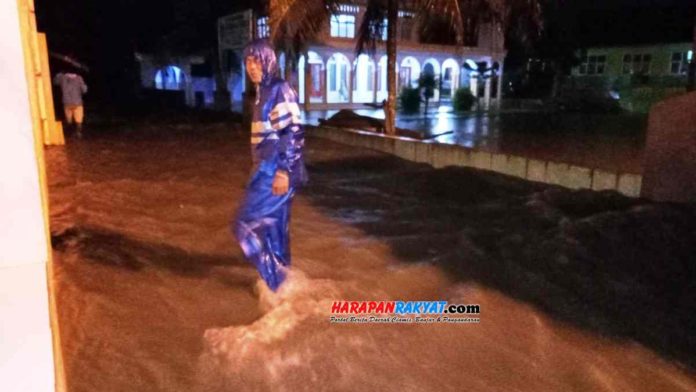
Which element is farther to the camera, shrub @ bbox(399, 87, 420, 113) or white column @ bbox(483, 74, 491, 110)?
white column @ bbox(483, 74, 491, 110)

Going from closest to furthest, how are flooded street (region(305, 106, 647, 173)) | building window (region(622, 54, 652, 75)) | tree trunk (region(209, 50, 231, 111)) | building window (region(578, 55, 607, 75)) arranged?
flooded street (region(305, 106, 647, 173)) → tree trunk (region(209, 50, 231, 111)) → building window (region(622, 54, 652, 75)) → building window (region(578, 55, 607, 75))

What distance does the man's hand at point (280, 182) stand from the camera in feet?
12.1

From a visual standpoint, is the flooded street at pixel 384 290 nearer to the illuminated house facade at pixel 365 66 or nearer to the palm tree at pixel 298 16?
the palm tree at pixel 298 16

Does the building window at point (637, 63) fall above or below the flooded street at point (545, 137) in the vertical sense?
above

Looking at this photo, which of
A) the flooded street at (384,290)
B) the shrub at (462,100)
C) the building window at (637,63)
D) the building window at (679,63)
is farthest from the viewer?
the building window at (637,63)

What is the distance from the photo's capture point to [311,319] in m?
4.00

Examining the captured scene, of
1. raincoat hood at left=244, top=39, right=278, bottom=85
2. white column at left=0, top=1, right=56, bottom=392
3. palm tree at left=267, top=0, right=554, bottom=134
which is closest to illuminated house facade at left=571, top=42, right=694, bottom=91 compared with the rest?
palm tree at left=267, top=0, right=554, bottom=134

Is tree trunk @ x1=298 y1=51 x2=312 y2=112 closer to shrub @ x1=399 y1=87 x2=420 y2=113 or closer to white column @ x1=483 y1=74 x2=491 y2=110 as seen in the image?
shrub @ x1=399 y1=87 x2=420 y2=113

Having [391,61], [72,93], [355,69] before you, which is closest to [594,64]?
[355,69]

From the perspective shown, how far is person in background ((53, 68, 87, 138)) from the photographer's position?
555 inches

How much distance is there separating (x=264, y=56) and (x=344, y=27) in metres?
23.6

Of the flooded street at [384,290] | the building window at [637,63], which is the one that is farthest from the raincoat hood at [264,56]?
the building window at [637,63]

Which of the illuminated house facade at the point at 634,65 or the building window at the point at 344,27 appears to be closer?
the building window at the point at 344,27

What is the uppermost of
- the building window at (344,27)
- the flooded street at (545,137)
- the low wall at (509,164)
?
the building window at (344,27)
